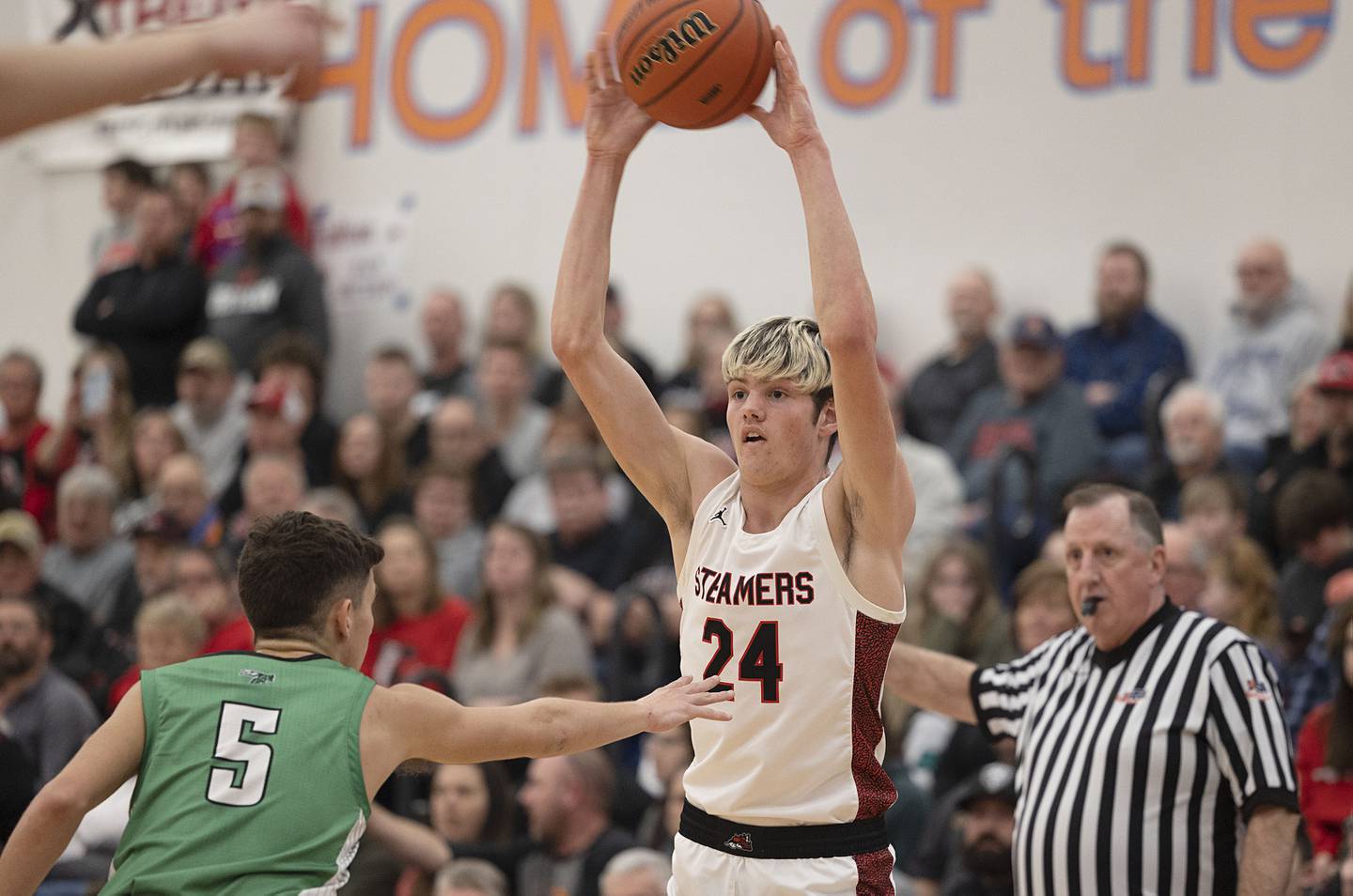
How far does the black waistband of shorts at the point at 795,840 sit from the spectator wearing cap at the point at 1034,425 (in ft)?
17.0

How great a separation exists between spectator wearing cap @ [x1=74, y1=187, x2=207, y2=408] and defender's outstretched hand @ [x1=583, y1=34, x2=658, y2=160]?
8.65 m

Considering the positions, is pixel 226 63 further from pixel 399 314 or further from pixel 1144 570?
pixel 399 314

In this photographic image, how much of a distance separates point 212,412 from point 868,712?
8.51 metres

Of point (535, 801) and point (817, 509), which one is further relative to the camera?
point (535, 801)

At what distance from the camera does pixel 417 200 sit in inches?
531

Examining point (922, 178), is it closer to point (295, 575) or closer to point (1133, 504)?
point (1133, 504)

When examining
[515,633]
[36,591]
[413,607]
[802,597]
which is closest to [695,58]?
[802,597]

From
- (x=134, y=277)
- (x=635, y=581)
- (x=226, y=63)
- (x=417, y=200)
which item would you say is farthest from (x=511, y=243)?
(x=226, y=63)

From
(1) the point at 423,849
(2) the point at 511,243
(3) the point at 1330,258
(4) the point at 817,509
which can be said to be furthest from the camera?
(2) the point at 511,243

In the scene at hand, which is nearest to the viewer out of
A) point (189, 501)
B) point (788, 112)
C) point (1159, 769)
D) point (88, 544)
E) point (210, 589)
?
point (788, 112)

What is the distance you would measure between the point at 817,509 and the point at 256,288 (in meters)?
9.00

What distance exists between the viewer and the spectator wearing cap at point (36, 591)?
389 inches

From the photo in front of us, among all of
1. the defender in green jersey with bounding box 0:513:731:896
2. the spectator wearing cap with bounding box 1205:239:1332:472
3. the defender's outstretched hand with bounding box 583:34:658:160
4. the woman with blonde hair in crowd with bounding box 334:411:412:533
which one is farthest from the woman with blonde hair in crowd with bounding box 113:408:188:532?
the defender in green jersey with bounding box 0:513:731:896

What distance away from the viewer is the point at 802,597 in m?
4.33
